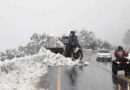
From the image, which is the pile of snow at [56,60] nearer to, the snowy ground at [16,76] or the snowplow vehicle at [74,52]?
the snowy ground at [16,76]

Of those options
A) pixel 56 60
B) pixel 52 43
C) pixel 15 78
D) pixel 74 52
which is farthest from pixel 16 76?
pixel 52 43

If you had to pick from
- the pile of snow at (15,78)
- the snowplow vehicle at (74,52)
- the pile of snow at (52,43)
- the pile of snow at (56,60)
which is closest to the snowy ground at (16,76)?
the pile of snow at (15,78)

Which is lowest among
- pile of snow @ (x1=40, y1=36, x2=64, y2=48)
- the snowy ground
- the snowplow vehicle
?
the snowy ground

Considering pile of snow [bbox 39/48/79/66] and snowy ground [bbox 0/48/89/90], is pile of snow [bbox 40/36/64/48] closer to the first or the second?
pile of snow [bbox 39/48/79/66]

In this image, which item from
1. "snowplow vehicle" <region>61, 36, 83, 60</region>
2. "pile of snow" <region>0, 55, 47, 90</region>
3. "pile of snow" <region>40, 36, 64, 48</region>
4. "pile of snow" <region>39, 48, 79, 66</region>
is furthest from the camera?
"pile of snow" <region>40, 36, 64, 48</region>

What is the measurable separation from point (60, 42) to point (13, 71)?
22.7m

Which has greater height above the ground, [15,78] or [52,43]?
[52,43]

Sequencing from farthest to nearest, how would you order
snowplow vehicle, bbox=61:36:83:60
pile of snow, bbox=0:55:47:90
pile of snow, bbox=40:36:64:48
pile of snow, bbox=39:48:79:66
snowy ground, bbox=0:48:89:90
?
pile of snow, bbox=40:36:64:48 → snowplow vehicle, bbox=61:36:83:60 → pile of snow, bbox=39:48:79:66 → snowy ground, bbox=0:48:89:90 → pile of snow, bbox=0:55:47:90

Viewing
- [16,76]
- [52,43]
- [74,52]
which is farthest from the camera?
[52,43]

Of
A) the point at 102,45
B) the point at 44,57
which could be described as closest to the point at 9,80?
the point at 44,57

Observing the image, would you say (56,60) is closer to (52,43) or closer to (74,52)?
(74,52)

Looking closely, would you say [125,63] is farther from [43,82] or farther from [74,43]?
[74,43]

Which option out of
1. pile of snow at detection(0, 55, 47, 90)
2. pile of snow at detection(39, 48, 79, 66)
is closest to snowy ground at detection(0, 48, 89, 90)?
pile of snow at detection(0, 55, 47, 90)

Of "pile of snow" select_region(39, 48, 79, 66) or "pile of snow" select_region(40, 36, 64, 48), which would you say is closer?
"pile of snow" select_region(39, 48, 79, 66)
